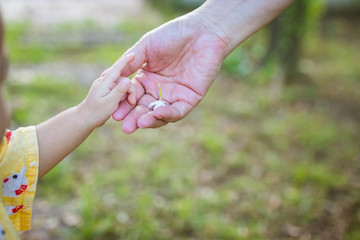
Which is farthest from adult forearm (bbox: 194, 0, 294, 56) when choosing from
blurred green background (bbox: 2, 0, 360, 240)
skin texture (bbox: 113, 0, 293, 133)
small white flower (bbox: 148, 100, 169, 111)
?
blurred green background (bbox: 2, 0, 360, 240)

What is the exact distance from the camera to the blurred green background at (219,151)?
9.71ft

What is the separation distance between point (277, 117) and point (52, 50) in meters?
3.99

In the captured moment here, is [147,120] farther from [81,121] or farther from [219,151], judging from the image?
[219,151]

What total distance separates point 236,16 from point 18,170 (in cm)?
145

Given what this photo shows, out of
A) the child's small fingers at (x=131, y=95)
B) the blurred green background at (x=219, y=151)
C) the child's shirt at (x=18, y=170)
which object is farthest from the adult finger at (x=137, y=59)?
the blurred green background at (x=219, y=151)

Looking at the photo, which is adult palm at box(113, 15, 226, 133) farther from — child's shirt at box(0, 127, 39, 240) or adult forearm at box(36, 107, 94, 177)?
child's shirt at box(0, 127, 39, 240)

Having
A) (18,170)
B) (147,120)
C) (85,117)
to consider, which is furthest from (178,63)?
(18,170)

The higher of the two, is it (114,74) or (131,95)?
(114,74)

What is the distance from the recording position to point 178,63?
204 centimetres

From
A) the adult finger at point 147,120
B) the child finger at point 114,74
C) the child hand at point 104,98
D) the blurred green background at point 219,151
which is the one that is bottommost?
the blurred green background at point 219,151

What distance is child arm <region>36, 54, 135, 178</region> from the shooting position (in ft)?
5.15

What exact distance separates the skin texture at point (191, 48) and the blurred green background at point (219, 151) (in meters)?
1.38

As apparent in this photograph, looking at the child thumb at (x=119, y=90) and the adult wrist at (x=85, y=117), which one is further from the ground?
the child thumb at (x=119, y=90)

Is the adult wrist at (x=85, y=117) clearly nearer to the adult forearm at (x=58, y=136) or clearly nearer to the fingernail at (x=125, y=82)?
the adult forearm at (x=58, y=136)
